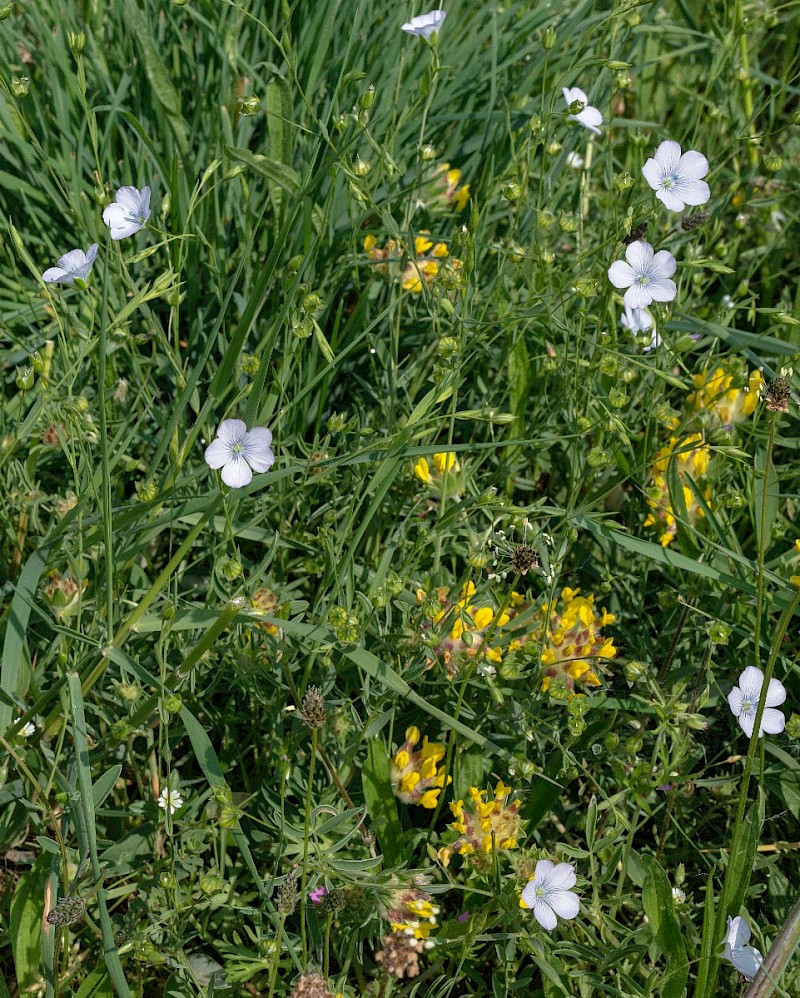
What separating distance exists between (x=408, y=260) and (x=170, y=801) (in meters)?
1.20

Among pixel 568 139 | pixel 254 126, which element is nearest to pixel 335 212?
pixel 254 126

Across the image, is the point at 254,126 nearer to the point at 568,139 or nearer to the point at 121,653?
the point at 568,139

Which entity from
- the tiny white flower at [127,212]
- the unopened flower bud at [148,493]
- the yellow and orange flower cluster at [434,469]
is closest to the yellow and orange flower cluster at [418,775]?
the yellow and orange flower cluster at [434,469]

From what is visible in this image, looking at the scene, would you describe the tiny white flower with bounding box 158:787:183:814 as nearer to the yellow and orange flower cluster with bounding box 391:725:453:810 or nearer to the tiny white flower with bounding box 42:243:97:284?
the yellow and orange flower cluster with bounding box 391:725:453:810

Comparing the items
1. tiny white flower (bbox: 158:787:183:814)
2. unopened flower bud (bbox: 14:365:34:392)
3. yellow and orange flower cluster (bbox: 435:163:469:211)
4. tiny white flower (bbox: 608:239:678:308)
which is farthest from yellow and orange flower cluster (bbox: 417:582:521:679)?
yellow and orange flower cluster (bbox: 435:163:469:211)

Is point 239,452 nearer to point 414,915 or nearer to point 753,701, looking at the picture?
point 414,915

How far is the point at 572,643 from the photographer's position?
6.02ft

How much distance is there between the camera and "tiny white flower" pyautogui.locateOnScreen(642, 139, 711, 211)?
1860 mm

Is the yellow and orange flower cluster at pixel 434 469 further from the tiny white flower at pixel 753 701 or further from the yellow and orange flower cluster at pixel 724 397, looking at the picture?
the tiny white flower at pixel 753 701

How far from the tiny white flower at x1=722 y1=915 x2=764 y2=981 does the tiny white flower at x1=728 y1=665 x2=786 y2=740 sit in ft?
0.94

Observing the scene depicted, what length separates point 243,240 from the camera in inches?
89.5

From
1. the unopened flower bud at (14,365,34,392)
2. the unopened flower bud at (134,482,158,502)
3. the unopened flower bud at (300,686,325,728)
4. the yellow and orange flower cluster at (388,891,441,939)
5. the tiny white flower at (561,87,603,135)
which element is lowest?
the yellow and orange flower cluster at (388,891,441,939)

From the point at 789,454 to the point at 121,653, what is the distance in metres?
1.54

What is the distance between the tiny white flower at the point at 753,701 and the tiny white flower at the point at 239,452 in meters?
0.82
